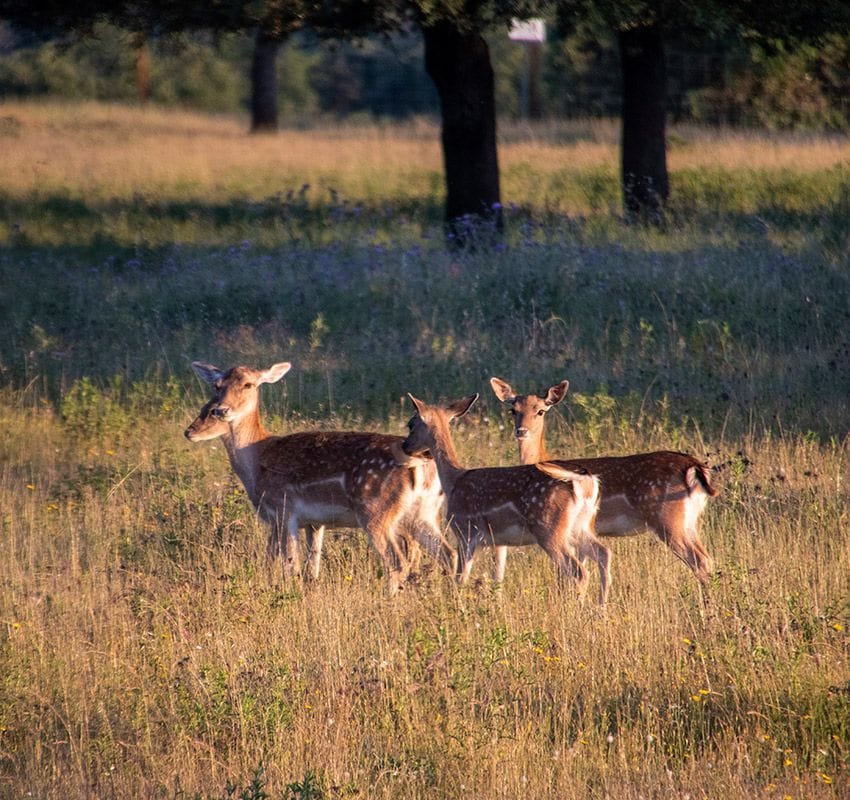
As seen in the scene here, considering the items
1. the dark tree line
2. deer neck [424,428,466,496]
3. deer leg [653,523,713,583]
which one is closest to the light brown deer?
deer leg [653,523,713,583]

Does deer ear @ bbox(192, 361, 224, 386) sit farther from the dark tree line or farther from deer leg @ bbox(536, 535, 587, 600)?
the dark tree line

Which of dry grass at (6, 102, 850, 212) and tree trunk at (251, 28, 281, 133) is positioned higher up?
tree trunk at (251, 28, 281, 133)

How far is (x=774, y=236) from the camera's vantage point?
51.1 ft

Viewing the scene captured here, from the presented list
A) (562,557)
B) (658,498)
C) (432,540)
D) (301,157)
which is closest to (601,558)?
(562,557)

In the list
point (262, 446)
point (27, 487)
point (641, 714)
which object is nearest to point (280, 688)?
point (641, 714)

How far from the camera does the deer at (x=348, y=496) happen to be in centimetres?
709

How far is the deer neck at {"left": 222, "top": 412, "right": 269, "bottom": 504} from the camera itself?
7.83m

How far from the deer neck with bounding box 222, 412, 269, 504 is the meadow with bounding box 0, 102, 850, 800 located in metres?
0.23

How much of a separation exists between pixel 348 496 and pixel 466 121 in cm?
1044

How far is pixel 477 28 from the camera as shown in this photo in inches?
600

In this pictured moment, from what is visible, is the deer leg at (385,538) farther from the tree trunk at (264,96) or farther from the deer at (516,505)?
the tree trunk at (264,96)

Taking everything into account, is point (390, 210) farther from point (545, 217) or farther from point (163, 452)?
point (163, 452)

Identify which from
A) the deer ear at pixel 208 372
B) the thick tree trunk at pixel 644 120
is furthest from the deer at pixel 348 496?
the thick tree trunk at pixel 644 120

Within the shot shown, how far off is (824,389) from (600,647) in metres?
5.09
